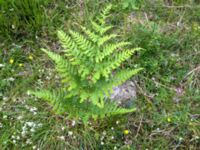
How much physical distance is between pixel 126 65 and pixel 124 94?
1.24ft

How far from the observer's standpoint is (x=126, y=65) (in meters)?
3.42

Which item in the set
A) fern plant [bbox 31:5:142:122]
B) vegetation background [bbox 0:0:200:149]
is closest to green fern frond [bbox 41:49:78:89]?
fern plant [bbox 31:5:142:122]

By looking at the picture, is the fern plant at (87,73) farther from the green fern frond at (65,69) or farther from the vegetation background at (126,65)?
the vegetation background at (126,65)

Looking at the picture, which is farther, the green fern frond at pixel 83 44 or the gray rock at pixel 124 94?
the gray rock at pixel 124 94

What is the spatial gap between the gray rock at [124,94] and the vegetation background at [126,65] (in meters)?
0.08

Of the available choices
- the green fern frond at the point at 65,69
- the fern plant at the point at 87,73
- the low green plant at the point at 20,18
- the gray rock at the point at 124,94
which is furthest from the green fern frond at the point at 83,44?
the low green plant at the point at 20,18

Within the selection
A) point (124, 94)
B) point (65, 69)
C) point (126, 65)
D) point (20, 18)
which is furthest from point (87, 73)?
point (20, 18)

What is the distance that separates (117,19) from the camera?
3699 mm

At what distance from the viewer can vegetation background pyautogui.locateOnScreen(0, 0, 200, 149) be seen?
9.89ft

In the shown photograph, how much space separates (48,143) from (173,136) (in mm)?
1185

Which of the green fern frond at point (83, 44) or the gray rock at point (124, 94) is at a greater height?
the green fern frond at point (83, 44)

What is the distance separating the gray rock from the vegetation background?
76 millimetres

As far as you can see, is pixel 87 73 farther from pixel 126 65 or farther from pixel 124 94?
pixel 126 65

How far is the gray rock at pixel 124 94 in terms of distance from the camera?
10.3 ft
